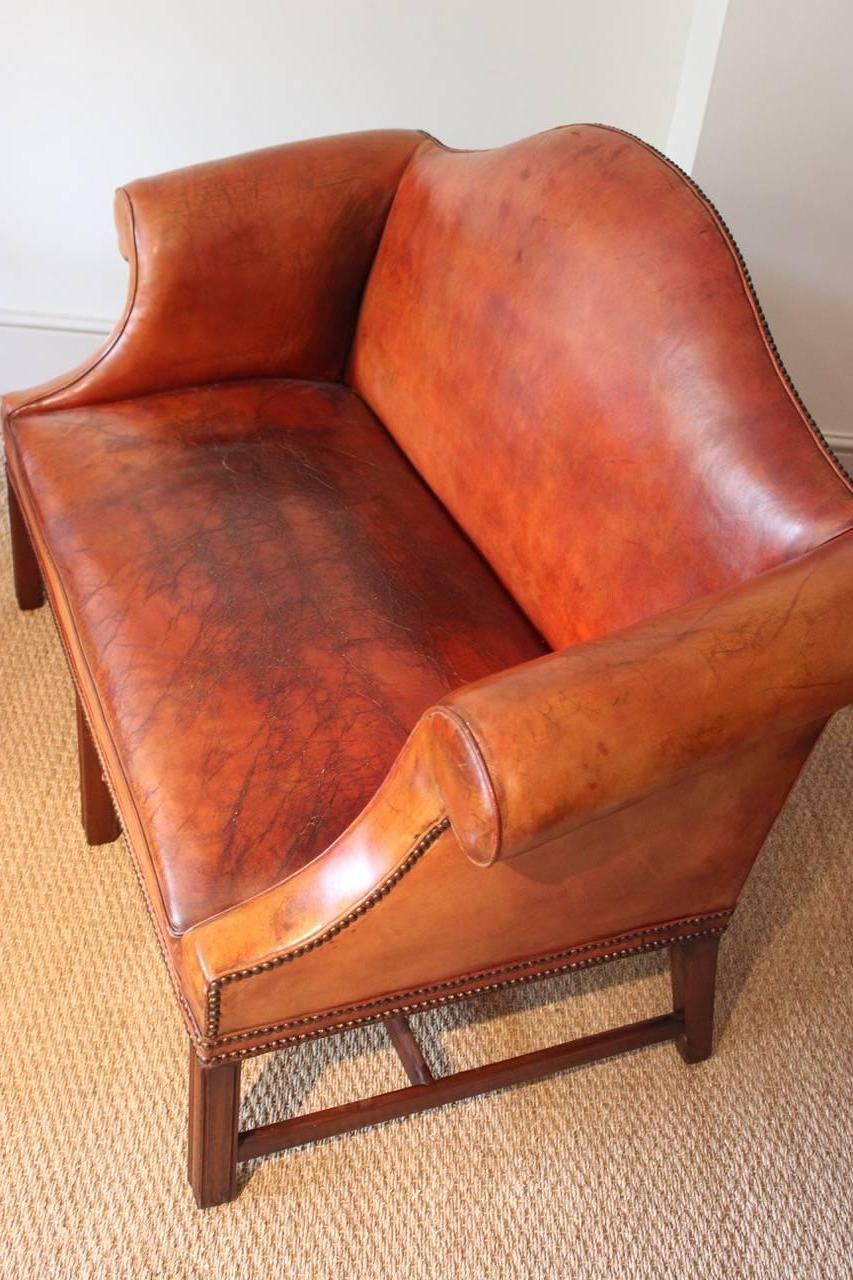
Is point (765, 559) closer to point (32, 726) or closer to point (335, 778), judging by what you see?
point (335, 778)

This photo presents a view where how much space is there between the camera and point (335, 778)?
52.0 inches

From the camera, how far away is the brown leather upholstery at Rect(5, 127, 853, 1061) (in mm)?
1108

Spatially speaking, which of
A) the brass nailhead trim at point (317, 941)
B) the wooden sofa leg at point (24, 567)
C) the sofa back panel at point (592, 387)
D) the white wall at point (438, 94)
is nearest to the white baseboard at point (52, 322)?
the white wall at point (438, 94)

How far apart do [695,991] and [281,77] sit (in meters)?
1.76

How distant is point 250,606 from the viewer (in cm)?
154

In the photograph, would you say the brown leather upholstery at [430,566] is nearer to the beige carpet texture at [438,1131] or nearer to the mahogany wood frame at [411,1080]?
the mahogany wood frame at [411,1080]

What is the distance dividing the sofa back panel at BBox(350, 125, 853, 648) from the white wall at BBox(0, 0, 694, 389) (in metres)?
0.61

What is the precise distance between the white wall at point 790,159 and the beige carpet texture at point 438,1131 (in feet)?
4.11

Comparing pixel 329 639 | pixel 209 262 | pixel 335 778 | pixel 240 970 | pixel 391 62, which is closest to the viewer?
pixel 240 970

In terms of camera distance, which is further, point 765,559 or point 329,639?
point 329,639

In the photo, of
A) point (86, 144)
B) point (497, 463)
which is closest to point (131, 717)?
point (497, 463)

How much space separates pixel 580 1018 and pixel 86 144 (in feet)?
5.94

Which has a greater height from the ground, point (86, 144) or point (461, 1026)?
point (86, 144)

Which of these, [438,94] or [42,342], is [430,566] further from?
[42,342]
